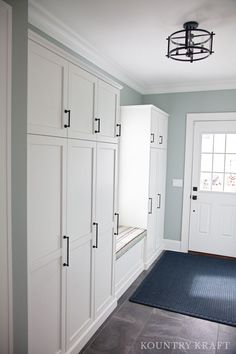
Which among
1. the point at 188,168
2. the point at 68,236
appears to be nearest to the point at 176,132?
the point at 188,168

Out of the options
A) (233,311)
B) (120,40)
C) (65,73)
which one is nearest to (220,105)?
(120,40)

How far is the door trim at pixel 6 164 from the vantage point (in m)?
1.37

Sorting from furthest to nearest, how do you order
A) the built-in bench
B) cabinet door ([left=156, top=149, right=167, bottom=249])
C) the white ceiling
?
cabinet door ([left=156, top=149, right=167, bottom=249])
the built-in bench
the white ceiling

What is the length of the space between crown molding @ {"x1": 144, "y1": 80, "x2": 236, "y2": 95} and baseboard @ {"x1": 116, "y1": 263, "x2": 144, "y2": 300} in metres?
2.73

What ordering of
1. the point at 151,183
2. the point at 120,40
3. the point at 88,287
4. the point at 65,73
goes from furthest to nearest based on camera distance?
the point at 151,183
the point at 120,40
the point at 88,287
the point at 65,73

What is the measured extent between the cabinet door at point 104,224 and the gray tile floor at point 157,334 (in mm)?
210

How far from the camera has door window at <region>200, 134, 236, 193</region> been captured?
4.36 meters

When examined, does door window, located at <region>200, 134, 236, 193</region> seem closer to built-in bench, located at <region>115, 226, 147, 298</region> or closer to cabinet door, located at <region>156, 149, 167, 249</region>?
cabinet door, located at <region>156, 149, 167, 249</region>

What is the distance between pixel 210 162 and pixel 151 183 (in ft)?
3.79

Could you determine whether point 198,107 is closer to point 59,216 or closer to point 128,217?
point 128,217

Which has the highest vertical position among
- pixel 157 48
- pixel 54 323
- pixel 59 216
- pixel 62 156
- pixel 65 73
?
pixel 157 48

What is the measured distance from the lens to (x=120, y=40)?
284 cm

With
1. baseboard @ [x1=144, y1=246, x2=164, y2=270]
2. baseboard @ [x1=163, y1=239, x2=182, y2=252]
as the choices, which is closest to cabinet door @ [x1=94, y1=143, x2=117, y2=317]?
baseboard @ [x1=144, y1=246, x2=164, y2=270]

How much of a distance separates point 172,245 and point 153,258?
2.18ft
